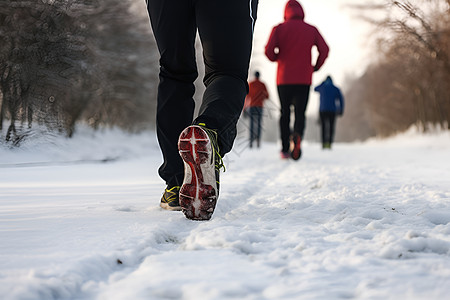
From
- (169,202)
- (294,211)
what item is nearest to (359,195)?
(294,211)

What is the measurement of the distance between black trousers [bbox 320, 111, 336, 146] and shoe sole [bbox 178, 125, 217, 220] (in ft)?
29.8

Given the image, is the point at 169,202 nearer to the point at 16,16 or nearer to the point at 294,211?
the point at 294,211

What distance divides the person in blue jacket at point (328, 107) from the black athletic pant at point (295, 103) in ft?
16.4

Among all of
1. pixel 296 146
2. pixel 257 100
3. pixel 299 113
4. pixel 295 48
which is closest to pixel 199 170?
pixel 296 146

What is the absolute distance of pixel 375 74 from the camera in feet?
121

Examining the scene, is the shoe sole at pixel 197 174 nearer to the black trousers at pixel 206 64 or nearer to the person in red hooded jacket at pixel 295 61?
the black trousers at pixel 206 64

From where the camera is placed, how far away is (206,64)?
1832 millimetres

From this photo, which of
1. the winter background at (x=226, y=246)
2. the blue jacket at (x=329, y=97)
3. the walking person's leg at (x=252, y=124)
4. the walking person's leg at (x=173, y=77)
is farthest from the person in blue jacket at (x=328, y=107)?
the walking person's leg at (x=173, y=77)

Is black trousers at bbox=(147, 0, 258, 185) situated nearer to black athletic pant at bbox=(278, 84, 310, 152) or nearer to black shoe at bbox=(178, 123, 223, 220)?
black shoe at bbox=(178, 123, 223, 220)

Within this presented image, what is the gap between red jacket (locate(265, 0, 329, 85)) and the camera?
5.31 metres

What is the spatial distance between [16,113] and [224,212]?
1098 millimetres

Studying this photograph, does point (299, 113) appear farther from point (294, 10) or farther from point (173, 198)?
point (173, 198)

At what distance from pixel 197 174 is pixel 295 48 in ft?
13.8

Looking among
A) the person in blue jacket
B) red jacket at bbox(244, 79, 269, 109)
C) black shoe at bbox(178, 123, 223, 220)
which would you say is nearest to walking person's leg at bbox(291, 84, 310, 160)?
black shoe at bbox(178, 123, 223, 220)
